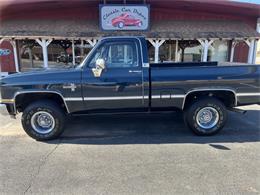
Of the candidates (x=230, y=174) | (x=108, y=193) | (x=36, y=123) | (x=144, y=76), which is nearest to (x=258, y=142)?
(x=230, y=174)

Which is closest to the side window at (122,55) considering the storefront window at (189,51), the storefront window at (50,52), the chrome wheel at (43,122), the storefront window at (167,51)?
the chrome wheel at (43,122)

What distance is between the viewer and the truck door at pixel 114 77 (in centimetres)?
474

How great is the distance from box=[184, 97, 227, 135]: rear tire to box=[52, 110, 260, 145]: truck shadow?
0.56 feet

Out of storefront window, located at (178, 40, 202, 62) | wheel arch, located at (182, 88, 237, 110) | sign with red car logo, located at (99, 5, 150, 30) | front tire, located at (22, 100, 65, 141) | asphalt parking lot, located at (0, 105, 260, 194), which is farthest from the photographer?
storefront window, located at (178, 40, 202, 62)

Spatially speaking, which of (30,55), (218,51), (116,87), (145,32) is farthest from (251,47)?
(30,55)

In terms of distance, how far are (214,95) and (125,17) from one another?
1000cm

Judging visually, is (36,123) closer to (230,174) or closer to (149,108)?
(149,108)

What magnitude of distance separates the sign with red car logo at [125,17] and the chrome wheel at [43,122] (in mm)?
9921

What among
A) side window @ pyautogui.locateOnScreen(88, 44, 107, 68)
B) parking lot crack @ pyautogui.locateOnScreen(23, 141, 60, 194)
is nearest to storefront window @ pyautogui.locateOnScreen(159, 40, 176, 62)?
side window @ pyautogui.locateOnScreen(88, 44, 107, 68)

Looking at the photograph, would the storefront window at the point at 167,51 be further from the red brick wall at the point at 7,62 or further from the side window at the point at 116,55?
the side window at the point at 116,55

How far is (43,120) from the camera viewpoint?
490 cm

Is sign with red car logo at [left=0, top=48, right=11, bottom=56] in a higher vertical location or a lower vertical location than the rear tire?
higher

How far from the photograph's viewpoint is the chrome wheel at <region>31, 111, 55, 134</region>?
4854mm

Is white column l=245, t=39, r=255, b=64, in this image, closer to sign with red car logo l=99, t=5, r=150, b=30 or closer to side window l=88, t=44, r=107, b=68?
sign with red car logo l=99, t=5, r=150, b=30
